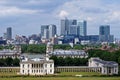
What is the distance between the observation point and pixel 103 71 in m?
64.1

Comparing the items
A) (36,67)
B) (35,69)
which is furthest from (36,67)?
(35,69)

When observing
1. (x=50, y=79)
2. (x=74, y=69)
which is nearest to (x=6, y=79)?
(x=50, y=79)

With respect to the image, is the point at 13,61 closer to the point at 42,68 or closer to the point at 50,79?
the point at 42,68

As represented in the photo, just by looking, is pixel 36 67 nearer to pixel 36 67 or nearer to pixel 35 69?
pixel 36 67

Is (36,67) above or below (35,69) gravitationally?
above

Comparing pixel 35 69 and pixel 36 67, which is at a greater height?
pixel 36 67

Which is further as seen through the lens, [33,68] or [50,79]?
[33,68]

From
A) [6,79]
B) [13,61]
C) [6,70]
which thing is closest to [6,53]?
[13,61]

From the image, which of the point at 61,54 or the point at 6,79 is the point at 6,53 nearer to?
the point at 61,54

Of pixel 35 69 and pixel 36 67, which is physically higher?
pixel 36 67

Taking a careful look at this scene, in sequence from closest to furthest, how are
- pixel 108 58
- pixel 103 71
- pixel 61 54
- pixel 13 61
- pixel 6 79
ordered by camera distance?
pixel 6 79, pixel 103 71, pixel 13 61, pixel 108 58, pixel 61 54

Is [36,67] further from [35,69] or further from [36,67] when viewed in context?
[35,69]

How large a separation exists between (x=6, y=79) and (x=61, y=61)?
27.2 m

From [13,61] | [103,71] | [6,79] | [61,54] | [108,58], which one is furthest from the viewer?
[61,54]
